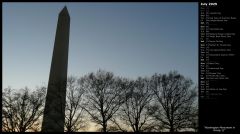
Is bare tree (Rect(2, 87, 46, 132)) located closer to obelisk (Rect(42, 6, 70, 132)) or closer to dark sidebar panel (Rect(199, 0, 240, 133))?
obelisk (Rect(42, 6, 70, 132))

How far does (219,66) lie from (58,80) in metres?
21.2

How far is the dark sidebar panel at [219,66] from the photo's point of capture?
37.0 ft

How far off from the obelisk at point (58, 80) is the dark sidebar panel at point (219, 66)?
20254mm

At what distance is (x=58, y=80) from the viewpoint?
1225 inches

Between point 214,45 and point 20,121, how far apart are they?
28702 mm

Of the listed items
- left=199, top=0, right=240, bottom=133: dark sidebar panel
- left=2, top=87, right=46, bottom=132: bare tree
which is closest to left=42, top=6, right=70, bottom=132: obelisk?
left=2, top=87, right=46, bottom=132: bare tree

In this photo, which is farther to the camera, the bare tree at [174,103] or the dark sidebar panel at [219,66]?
the bare tree at [174,103]

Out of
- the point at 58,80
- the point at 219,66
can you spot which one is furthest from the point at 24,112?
the point at 219,66

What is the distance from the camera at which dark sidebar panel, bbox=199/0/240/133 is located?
11.3 m

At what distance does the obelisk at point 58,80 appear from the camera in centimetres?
3094

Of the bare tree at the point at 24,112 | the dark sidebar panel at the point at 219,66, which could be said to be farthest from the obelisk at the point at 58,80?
the dark sidebar panel at the point at 219,66

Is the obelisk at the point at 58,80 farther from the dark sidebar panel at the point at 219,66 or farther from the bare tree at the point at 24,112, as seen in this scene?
the dark sidebar panel at the point at 219,66

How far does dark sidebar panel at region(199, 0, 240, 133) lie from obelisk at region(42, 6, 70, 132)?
2025 centimetres

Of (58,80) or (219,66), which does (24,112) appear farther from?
(219,66)
